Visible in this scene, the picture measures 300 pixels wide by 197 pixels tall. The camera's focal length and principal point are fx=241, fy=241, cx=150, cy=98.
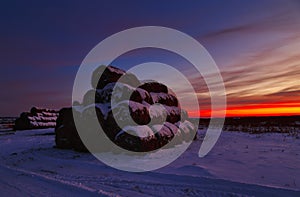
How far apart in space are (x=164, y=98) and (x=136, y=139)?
7.49 meters

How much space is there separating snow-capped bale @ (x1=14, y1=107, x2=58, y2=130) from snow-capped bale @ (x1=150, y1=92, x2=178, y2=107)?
2795cm

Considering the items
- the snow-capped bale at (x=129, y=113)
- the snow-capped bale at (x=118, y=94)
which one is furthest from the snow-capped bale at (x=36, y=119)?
the snow-capped bale at (x=129, y=113)

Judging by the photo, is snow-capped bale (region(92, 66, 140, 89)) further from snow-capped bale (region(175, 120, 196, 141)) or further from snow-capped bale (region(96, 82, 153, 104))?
snow-capped bale (region(175, 120, 196, 141))

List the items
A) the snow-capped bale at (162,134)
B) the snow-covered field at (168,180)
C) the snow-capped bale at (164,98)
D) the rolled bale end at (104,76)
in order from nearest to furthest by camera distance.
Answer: the snow-covered field at (168,180) → the snow-capped bale at (162,134) → the rolled bale end at (104,76) → the snow-capped bale at (164,98)

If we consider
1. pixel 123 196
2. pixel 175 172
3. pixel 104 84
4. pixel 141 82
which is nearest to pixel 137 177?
pixel 175 172

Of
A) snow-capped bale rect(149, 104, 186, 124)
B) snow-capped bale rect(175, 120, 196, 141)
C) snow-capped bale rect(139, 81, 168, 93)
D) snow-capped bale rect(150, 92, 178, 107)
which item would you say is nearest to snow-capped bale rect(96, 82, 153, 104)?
snow-capped bale rect(149, 104, 186, 124)

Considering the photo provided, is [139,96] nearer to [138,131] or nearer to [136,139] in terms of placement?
[138,131]

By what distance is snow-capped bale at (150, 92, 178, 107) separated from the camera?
706 inches

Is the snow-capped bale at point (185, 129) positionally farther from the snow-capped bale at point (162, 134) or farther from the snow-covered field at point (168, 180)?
the snow-covered field at point (168, 180)

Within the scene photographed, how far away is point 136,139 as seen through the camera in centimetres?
1169

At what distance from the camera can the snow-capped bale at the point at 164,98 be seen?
706 inches

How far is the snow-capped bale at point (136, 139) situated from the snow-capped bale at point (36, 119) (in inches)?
1237

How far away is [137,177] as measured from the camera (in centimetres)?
734

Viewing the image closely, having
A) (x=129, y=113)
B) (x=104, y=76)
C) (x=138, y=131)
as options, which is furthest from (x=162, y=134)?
(x=104, y=76)
